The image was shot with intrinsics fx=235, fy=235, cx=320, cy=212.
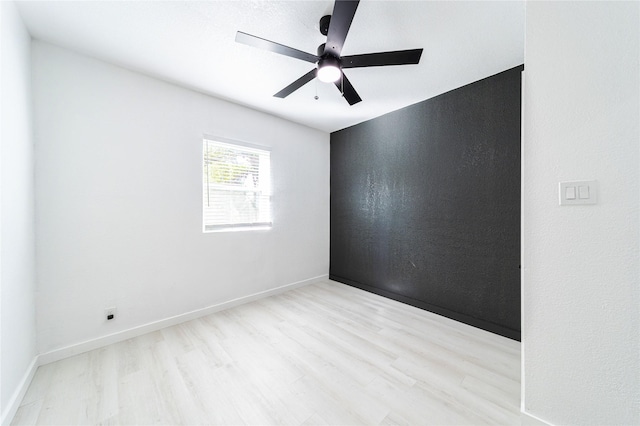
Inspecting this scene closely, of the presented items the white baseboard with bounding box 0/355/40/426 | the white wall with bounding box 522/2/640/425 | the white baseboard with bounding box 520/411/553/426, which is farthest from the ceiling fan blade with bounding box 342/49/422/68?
the white baseboard with bounding box 0/355/40/426

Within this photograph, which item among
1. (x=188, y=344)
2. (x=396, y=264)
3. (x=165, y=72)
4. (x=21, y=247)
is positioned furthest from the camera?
(x=396, y=264)

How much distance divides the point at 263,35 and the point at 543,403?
2997 mm

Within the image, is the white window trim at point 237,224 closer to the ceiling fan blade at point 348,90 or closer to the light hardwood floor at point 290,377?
the light hardwood floor at point 290,377

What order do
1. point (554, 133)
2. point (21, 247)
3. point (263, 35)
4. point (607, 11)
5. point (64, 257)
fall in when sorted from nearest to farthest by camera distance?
point (607, 11)
point (554, 133)
point (21, 247)
point (263, 35)
point (64, 257)

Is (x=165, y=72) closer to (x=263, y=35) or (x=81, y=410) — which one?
(x=263, y=35)

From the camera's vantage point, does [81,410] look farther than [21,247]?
No

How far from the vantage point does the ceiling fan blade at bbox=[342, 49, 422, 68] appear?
5.31 ft

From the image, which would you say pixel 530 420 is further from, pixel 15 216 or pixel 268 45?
pixel 15 216

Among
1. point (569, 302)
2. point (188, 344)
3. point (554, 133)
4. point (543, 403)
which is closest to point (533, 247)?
point (569, 302)

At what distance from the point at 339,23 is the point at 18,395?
3.03 metres

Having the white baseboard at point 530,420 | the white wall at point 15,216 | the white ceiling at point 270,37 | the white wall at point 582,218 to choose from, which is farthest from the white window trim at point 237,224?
the white baseboard at point 530,420

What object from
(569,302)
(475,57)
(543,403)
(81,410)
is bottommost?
(81,410)

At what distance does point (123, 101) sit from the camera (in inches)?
88.7

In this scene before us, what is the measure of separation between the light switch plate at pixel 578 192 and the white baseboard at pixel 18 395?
3.23m
